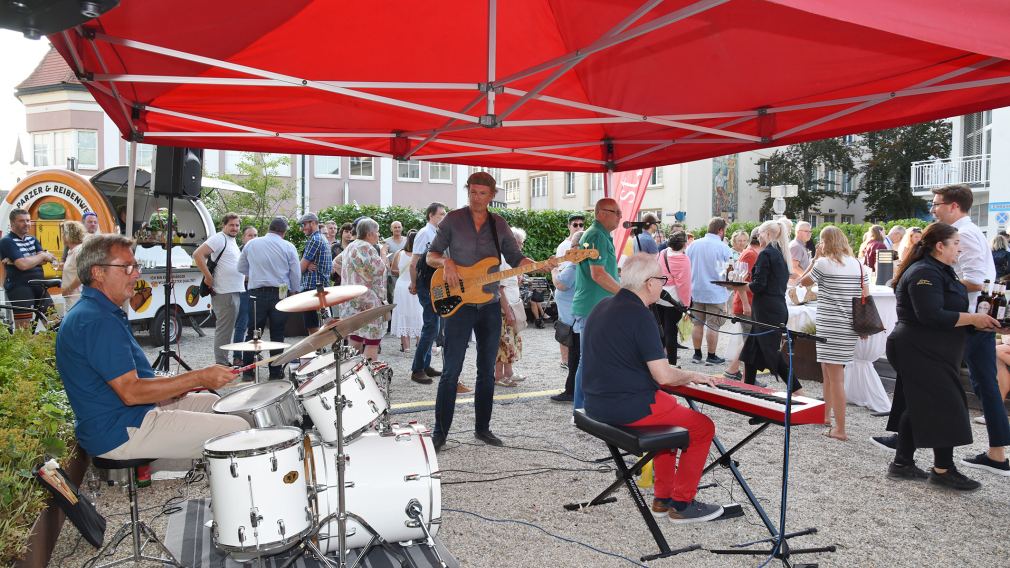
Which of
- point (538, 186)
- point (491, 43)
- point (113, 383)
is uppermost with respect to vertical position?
point (538, 186)

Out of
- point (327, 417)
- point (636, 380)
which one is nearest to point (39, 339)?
point (327, 417)

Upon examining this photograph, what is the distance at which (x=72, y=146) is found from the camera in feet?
104

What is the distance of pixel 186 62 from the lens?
4.45 m

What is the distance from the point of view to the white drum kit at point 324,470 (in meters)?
3.00

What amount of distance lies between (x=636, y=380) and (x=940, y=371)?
2.22 metres

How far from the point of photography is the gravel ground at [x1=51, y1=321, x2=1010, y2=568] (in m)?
3.61

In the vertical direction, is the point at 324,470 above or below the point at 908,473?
above

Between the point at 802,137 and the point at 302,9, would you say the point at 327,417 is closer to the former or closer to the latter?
the point at 302,9

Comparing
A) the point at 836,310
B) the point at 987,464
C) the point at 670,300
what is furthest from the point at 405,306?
the point at 987,464

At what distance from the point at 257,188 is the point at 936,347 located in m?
27.3

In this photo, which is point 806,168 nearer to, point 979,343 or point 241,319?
point 241,319

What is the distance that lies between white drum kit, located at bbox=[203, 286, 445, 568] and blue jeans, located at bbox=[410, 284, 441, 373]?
10.9ft

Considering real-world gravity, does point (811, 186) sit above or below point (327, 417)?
above

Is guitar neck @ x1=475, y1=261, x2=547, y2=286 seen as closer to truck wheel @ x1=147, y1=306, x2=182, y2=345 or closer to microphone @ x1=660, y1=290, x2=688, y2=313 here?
microphone @ x1=660, y1=290, x2=688, y2=313
